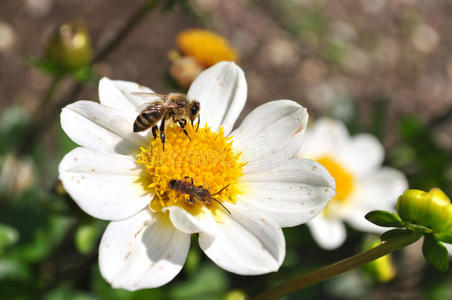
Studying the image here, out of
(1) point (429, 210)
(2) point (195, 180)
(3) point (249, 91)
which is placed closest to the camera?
(1) point (429, 210)

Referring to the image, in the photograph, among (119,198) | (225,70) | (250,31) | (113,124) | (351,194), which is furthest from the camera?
(250,31)

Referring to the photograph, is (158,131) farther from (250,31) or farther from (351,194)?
(250,31)

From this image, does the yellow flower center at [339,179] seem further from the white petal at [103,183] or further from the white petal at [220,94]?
the white petal at [103,183]

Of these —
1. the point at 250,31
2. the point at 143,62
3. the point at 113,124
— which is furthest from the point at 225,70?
the point at 250,31

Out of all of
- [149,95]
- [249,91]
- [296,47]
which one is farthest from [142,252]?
[296,47]

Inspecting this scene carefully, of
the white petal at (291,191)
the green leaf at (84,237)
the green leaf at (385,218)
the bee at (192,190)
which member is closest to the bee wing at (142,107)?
the bee at (192,190)

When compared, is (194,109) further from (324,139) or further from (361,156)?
(361,156)

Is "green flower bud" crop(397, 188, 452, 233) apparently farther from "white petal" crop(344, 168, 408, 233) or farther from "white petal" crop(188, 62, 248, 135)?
"white petal" crop(344, 168, 408, 233)
